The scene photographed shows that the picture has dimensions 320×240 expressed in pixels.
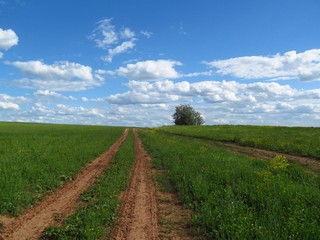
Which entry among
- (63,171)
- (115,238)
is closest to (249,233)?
(115,238)

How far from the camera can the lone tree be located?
124 m

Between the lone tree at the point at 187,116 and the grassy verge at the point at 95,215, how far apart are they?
11192 cm

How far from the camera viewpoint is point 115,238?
696 centimetres

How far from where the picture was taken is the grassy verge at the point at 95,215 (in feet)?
22.9

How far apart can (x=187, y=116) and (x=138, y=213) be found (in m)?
116

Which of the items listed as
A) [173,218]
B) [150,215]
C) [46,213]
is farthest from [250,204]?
[46,213]

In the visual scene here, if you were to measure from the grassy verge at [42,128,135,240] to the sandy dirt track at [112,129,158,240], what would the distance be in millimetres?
252

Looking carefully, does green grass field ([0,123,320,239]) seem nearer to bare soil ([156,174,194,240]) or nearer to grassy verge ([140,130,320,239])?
grassy verge ([140,130,320,239])

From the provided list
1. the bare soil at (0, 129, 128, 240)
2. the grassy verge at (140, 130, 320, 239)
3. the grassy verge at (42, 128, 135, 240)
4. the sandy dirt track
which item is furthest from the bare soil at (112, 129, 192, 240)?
the bare soil at (0, 129, 128, 240)

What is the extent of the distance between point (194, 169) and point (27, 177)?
23.0 feet

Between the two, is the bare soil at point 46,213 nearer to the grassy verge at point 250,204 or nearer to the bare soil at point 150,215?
the bare soil at point 150,215

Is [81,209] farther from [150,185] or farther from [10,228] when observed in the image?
[150,185]

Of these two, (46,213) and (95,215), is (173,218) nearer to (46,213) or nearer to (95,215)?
(95,215)

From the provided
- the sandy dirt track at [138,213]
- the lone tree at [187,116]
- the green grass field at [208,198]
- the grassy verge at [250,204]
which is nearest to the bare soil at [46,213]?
the green grass field at [208,198]
